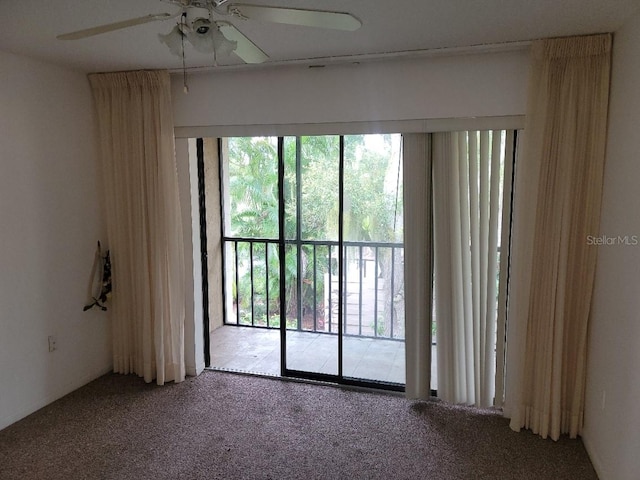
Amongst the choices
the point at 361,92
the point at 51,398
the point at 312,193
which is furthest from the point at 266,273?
the point at 361,92

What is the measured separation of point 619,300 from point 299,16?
2010 millimetres

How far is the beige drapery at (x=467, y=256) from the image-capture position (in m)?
2.86

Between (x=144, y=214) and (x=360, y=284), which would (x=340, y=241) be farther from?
(x=144, y=214)

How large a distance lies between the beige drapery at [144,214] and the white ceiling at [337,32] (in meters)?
0.35

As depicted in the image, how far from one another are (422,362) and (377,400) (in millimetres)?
431

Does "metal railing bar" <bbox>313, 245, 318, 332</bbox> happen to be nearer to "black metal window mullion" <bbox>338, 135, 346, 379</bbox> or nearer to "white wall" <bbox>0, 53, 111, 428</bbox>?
"black metal window mullion" <bbox>338, 135, 346, 379</bbox>

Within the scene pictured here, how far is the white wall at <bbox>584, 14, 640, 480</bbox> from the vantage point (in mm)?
2088

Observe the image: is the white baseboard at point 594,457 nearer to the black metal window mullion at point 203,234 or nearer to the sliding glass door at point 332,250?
the sliding glass door at point 332,250

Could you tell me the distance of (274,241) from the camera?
445cm

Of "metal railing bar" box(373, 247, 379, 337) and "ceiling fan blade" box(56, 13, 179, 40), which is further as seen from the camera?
"metal railing bar" box(373, 247, 379, 337)

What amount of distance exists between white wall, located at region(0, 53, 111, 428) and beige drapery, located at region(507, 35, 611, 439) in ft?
9.94

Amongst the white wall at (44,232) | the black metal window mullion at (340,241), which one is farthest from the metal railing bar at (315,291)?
the white wall at (44,232)

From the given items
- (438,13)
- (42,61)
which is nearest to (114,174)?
(42,61)

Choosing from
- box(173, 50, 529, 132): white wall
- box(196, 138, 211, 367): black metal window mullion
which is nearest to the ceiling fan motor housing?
box(173, 50, 529, 132): white wall
